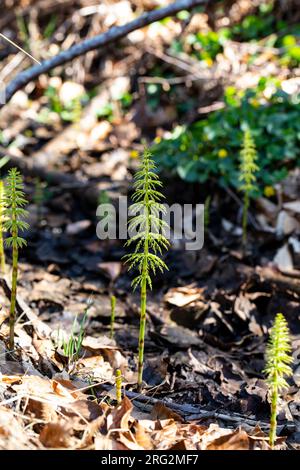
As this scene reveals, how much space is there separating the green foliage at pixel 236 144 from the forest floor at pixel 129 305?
0.17 m

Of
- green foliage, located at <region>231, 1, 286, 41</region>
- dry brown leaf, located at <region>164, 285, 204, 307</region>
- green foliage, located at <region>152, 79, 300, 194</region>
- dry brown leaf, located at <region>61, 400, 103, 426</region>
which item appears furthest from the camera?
green foliage, located at <region>231, 1, 286, 41</region>

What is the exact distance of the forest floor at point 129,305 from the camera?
2.01m

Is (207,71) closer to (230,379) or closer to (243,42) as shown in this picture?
(243,42)

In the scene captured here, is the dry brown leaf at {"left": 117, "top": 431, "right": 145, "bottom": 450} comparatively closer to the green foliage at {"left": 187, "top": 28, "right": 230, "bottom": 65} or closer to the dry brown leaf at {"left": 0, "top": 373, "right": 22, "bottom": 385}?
the dry brown leaf at {"left": 0, "top": 373, "right": 22, "bottom": 385}

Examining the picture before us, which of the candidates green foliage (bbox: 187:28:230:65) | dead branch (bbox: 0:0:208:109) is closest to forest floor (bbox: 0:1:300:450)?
green foliage (bbox: 187:28:230:65)

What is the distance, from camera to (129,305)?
3.47m

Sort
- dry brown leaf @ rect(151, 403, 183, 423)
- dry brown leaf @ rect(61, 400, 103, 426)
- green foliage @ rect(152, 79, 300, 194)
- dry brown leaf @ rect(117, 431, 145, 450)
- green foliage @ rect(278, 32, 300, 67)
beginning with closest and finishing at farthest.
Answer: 1. dry brown leaf @ rect(117, 431, 145, 450)
2. dry brown leaf @ rect(61, 400, 103, 426)
3. dry brown leaf @ rect(151, 403, 183, 423)
4. green foliage @ rect(152, 79, 300, 194)
5. green foliage @ rect(278, 32, 300, 67)

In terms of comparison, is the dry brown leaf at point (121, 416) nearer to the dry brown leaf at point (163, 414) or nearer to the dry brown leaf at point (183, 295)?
the dry brown leaf at point (163, 414)

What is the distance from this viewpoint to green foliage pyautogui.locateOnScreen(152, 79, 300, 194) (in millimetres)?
4398

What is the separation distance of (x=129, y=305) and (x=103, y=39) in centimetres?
192

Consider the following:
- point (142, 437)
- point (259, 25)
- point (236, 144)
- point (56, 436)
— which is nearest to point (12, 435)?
point (56, 436)

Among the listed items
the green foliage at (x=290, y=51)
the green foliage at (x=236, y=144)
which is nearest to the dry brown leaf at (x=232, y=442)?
the green foliage at (x=236, y=144)

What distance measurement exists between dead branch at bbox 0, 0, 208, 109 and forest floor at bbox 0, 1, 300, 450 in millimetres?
975

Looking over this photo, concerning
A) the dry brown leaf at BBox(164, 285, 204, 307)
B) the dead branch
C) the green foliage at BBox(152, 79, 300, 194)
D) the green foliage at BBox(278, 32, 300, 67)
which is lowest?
the dry brown leaf at BBox(164, 285, 204, 307)
